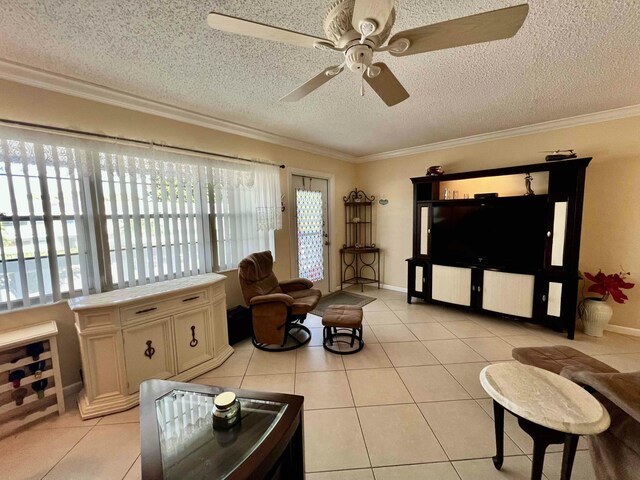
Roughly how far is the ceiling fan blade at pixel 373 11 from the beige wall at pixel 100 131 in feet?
7.64

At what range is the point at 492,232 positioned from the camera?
11.1ft

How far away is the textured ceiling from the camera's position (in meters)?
1.41

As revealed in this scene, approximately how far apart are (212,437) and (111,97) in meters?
2.74

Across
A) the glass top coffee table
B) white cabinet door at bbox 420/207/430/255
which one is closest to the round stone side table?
the glass top coffee table

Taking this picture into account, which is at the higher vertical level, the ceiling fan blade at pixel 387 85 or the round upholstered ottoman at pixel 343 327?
the ceiling fan blade at pixel 387 85

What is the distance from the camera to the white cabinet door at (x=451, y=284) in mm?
3600

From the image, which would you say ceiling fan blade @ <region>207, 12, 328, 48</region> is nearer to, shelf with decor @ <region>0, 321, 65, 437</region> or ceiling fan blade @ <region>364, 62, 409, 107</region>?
ceiling fan blade @ <region>364, 62, 409, 107</region>

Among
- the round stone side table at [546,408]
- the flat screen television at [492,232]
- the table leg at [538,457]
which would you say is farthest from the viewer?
the flat screen television at [492,232]

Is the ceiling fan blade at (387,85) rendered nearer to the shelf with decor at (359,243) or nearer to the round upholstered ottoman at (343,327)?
the round upholstered ottoman at (343,327)

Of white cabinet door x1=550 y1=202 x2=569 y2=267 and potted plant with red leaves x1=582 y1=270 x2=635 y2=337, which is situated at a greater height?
white cabinet door x1=550 y1=202 x2=569 y2=267

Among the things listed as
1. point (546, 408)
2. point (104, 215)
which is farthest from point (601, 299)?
point (104, 215)

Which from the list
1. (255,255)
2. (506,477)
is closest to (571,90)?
(506,477)

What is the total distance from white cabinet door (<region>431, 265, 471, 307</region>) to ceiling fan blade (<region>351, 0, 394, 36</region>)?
3.37m

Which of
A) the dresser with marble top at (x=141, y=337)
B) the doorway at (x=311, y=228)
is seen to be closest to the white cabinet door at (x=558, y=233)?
the doorway at (x=311, y=228)
